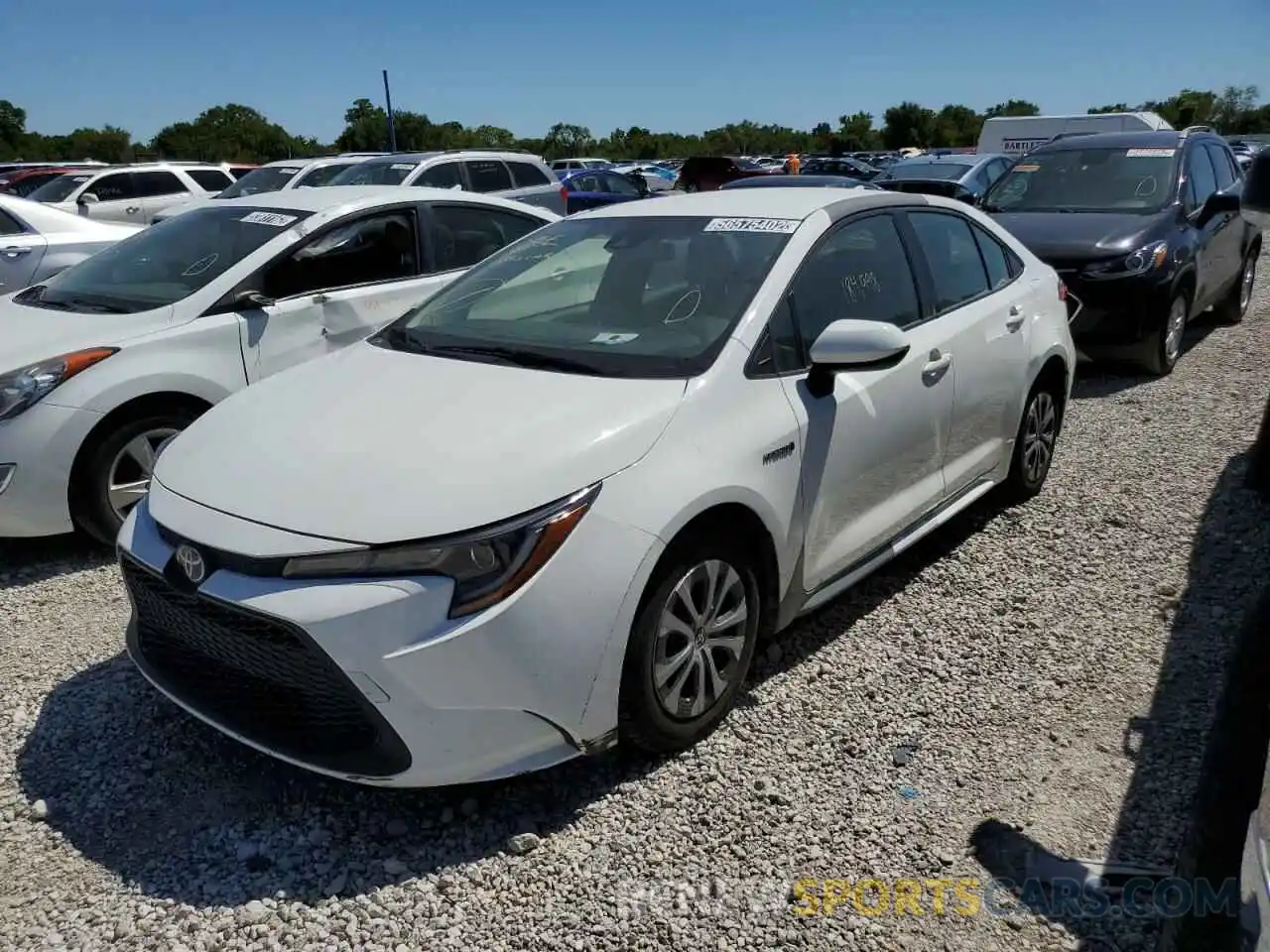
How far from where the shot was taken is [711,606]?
306 centimetres

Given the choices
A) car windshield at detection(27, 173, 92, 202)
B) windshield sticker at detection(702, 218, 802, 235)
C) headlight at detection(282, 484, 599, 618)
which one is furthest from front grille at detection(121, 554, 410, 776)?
car windshield at detection(27, 173, 92, 202)

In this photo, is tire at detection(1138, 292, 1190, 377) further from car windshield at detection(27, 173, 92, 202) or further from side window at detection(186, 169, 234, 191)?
car windshield at detection(27, 173, 92, 202)

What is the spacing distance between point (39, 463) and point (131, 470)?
1.27 ft

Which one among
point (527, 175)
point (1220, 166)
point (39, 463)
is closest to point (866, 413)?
point (39, 463)

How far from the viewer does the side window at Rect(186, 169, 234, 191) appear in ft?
55.9

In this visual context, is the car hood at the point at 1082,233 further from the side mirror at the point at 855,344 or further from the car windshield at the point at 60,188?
the car windshield at the point at 60,188

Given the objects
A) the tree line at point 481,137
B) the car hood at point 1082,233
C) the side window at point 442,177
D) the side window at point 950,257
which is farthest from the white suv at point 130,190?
the tree line at point 481,137

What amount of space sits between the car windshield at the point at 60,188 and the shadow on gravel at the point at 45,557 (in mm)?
13336

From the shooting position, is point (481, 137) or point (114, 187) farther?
point (481, 137)

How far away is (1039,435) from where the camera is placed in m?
5.09

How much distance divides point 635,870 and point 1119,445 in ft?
15.3

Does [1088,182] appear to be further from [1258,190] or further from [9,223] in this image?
[9,223]

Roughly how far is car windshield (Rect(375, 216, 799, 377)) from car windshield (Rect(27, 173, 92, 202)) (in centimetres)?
1488

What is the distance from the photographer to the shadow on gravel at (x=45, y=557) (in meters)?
4.61
